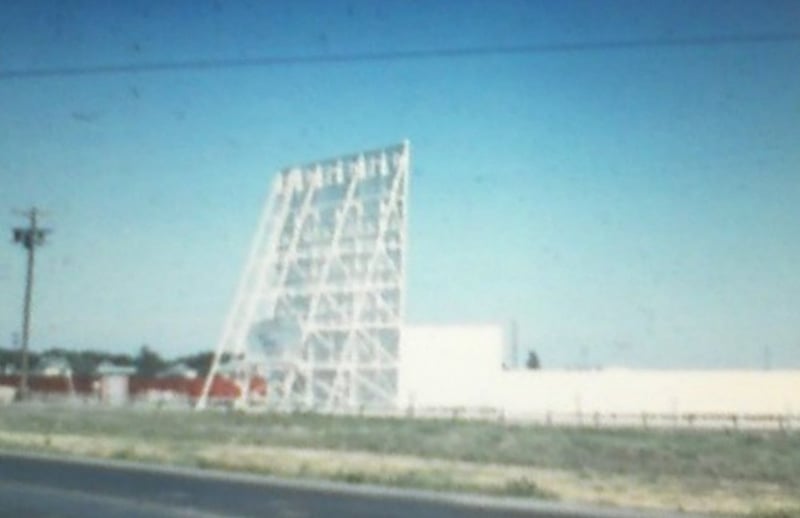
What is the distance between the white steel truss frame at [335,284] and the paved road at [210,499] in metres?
29.3

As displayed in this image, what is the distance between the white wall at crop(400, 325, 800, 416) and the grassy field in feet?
41.9

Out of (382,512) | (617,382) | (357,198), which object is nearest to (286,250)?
(357,198)

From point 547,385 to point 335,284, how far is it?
63.9ft

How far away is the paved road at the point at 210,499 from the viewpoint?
773 inches

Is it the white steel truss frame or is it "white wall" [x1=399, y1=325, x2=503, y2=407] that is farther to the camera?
"white wall" [x1=399, y1=325, x2=503, y2=407]

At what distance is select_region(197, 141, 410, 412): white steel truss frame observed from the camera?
2223 inches

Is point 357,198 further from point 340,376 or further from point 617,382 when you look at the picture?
point 617,382

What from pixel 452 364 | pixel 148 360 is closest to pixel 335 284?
pixel 452 364

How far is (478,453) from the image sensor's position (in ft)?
123

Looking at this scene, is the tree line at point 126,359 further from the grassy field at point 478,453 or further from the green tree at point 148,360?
the grassy field at point 478,453

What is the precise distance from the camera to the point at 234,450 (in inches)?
1457

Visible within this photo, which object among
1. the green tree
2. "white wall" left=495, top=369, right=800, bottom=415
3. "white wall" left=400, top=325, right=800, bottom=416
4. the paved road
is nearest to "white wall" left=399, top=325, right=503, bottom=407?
"white wall" left=400, top=325, right=800, bottom=416

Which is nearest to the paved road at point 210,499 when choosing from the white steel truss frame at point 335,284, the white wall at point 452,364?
the white steel truss frame at point 335,284

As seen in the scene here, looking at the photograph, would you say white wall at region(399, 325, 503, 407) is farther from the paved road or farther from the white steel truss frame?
the paved road
